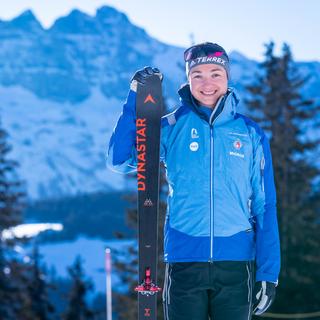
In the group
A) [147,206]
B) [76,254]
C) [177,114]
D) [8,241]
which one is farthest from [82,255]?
[177,114]

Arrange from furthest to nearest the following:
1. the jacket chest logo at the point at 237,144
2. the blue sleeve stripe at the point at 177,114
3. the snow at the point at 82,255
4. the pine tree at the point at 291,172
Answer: the snow at the point at 82,255 < the pine tree at the point at 291,172 < the blue sleeve stripe at the point at 177,114 < the jacket chest logo at the point at 237,144

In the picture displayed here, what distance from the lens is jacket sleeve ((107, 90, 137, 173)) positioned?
129 inches

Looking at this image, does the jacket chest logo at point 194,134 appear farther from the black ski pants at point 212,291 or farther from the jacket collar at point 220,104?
the black ski pants at point 212,291

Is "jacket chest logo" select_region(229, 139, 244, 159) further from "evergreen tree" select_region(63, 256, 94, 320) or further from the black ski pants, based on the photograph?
"evergreen tree" select_region(63, 256, 94, 320)

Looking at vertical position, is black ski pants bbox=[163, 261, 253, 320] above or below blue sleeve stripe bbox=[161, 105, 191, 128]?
below

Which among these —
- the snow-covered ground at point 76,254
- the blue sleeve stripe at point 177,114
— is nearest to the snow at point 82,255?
the snow-covered ground at point 76,254

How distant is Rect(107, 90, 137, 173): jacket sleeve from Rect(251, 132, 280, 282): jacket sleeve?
651 mm

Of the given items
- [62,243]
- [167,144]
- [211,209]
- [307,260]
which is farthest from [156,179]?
[62,243]

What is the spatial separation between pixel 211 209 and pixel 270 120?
27.7 metres

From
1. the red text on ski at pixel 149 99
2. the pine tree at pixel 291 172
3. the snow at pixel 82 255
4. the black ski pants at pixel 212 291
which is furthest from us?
the snow at pixel 82 255

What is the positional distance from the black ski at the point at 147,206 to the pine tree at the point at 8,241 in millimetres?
24317

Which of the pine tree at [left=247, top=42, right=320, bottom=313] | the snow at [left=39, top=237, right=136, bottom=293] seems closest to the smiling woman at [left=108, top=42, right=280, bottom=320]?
the pine tree at [left=247, top=42, right=320, bottom=313]

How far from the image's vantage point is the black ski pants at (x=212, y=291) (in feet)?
9.82

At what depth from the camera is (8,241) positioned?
28.7 m
